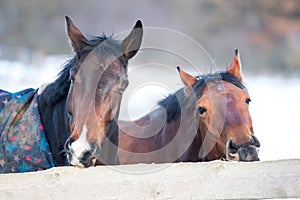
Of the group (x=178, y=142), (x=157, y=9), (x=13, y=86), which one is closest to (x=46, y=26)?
(x=13, y=86)

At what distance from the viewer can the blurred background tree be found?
20.5ft

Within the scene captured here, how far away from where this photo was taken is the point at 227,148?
2602 mm

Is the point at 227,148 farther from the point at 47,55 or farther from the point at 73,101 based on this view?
the point at 47,55

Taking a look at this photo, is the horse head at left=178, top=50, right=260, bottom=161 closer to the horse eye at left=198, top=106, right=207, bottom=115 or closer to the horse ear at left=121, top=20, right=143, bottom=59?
the horse eye at left=198, top=106, right=207, bottom=115

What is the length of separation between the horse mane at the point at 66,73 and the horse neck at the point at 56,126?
2 centimetres

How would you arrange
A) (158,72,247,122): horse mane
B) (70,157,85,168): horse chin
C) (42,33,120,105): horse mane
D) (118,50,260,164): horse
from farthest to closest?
(158,72,247,122): horse mane → (118,50,260,164): horse → (42,33,120,105): horse mane → (70,157,85,168): horse chin

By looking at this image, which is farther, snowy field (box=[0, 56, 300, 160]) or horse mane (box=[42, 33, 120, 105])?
snowy field (box=[0, 56, 300, 160])

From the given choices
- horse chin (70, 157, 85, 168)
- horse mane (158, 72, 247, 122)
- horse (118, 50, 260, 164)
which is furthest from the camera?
horse mane (158, 72, 247, 122)

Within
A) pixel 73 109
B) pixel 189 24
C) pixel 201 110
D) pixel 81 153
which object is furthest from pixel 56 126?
pixel 189 24

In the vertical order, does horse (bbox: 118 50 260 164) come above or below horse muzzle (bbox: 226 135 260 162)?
above

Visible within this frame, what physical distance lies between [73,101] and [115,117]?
0.62 feet

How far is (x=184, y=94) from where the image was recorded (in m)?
3.03

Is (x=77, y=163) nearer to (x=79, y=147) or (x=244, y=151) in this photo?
(x=79, y=147)

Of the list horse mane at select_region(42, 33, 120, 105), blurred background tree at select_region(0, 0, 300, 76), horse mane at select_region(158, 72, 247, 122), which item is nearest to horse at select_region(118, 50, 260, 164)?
horse mane at select_region(158, 72, 247, 122)
